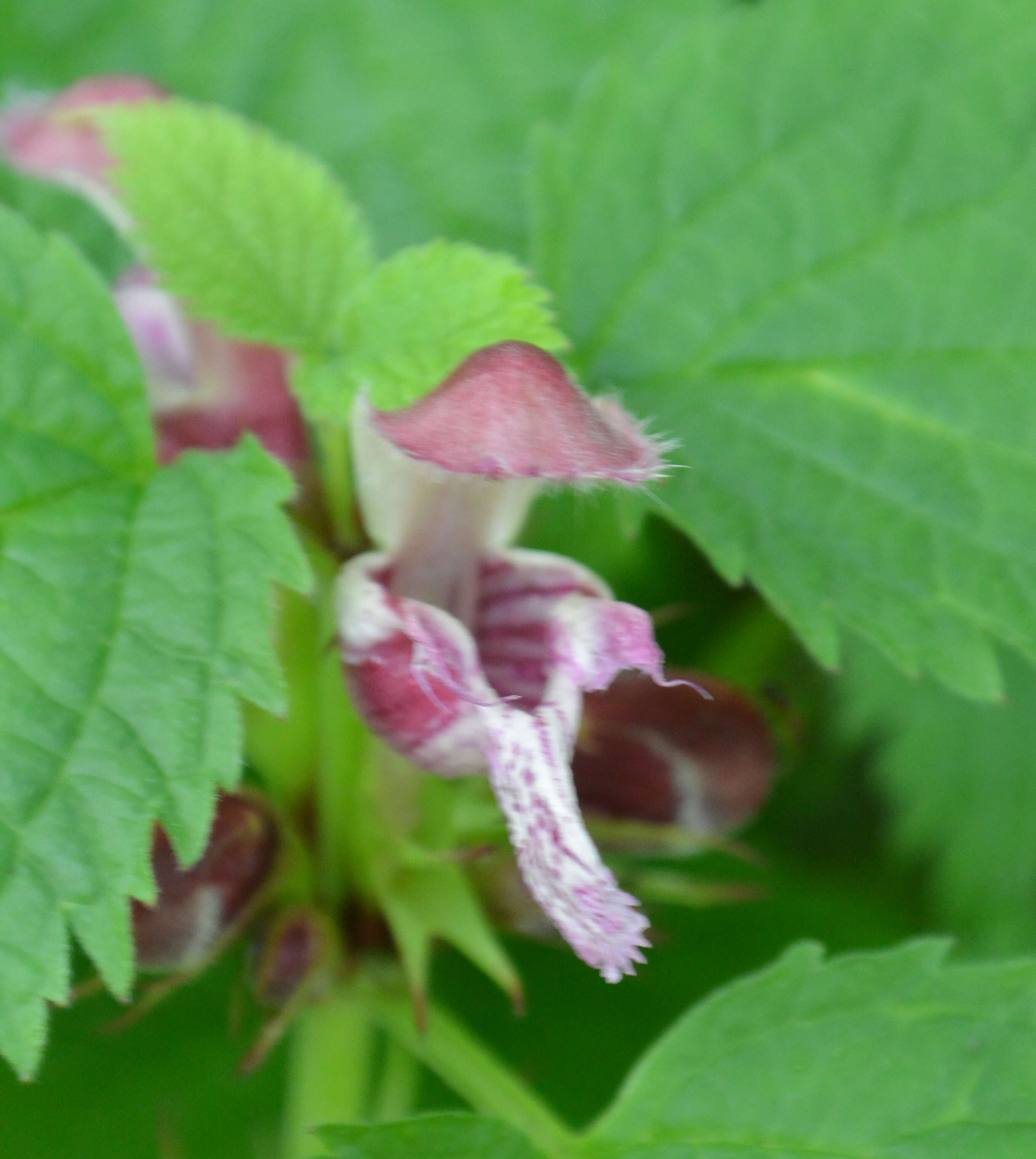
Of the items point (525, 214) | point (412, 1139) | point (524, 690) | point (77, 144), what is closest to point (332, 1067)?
point (412, 1139)

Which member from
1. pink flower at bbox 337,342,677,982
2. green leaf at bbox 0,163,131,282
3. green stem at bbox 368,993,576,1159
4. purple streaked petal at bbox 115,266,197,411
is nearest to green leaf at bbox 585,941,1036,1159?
green stem at bbox 368,993,576,1159

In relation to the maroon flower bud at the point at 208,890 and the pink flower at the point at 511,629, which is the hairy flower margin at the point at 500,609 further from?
the maroon flower bud at the point at 208,890

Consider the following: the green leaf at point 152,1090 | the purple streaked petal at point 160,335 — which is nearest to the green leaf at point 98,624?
the purple streaked petal at point 160,335

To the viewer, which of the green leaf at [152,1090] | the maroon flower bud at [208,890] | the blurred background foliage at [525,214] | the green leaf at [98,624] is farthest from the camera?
the blurred background foliage at [525,214]

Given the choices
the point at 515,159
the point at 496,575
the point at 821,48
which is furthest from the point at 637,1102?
the point at 515,159

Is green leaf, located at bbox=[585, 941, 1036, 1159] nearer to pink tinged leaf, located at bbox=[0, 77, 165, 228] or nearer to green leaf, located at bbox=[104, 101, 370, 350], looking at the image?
green leaf, located at bbox=[104, 101, 370, 350]

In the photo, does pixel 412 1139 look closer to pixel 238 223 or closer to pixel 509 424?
pixel 509 424
